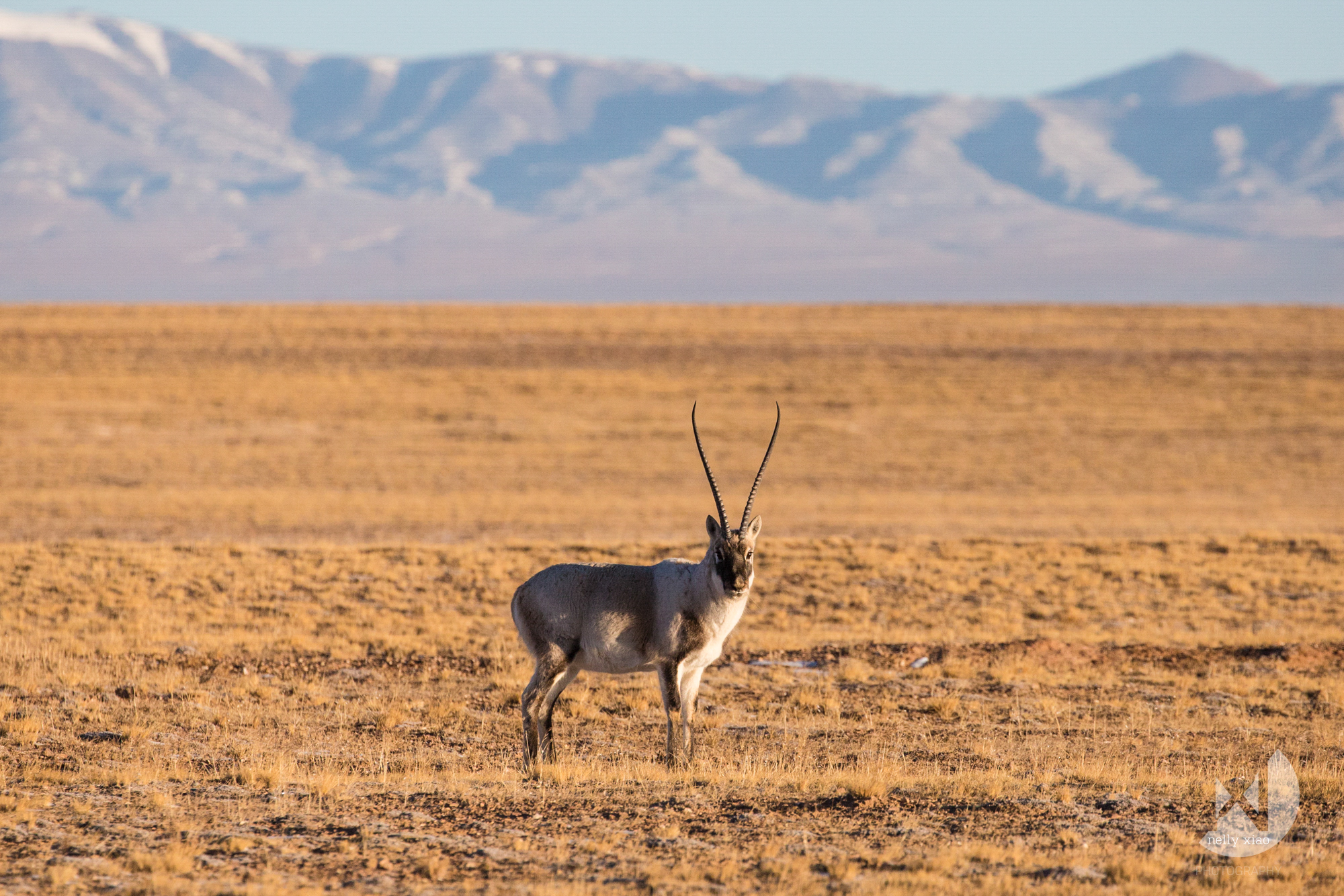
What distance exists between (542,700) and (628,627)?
3.02 feet

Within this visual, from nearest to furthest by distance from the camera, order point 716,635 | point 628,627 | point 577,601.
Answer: point 716,635, point 628,627, point 577,601

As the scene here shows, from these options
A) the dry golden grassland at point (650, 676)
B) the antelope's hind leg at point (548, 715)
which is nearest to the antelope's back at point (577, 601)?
the antelope's hind leg at point (548, 715)

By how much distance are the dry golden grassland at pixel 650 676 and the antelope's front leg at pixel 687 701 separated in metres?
0.25

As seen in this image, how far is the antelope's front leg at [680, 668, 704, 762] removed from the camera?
11.5 meters

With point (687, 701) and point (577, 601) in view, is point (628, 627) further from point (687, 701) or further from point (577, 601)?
point (687, 701)

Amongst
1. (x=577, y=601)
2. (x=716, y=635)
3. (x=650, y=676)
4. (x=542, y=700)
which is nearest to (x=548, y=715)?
(x=542, y=700)

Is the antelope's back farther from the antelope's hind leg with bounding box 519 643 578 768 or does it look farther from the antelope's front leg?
the antelope's front leg

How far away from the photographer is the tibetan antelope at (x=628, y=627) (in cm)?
1142

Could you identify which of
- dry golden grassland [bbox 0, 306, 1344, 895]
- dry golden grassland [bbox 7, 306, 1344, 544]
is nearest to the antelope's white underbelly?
dry golden grassland [bbox 0, 306, 1344, 895]

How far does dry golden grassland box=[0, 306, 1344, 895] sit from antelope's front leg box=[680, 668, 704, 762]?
0.25 metres

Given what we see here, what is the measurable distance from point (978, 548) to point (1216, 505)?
1602 centimetres

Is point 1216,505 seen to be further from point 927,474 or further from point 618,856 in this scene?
point 618,856

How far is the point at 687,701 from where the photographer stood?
11.7 meters

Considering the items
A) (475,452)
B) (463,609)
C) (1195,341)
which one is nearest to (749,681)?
(463,609)
